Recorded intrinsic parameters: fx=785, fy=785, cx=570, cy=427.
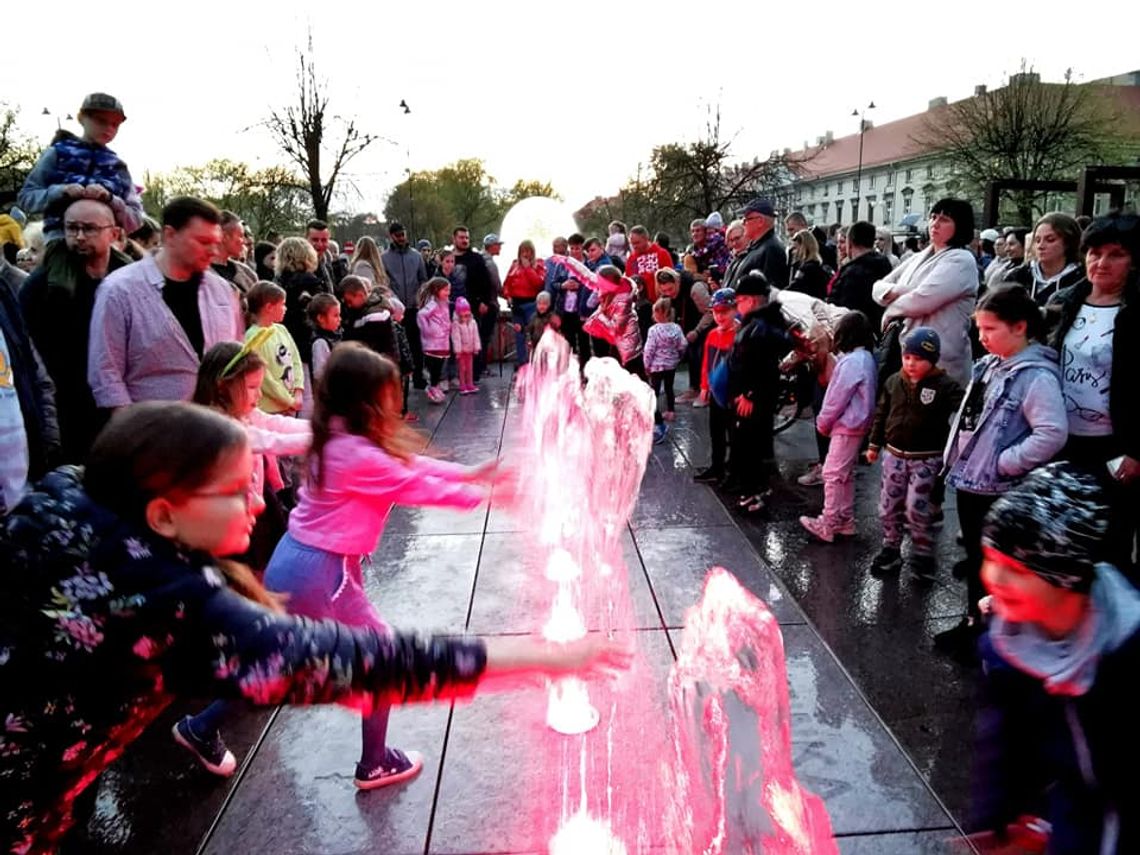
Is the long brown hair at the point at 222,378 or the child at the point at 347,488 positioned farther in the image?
the long brown hair at the point at 222,378

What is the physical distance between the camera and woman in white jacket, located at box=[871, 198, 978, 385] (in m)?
5.54

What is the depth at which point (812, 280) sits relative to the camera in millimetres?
8961

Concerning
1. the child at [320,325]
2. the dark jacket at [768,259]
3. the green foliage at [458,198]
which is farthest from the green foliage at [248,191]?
the dark jacket at [768,259]

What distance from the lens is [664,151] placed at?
111 ft

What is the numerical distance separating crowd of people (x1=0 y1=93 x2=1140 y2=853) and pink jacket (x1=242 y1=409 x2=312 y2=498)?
2 centimetres

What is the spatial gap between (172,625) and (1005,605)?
6.32ft

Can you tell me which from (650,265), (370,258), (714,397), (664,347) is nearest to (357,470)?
(714,397)

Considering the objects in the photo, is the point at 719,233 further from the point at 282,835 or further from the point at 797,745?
the point at 282,835

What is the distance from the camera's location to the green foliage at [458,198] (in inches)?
2441

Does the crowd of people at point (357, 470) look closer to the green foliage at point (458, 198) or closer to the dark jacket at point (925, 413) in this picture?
the dark jacket at point (925, 413)

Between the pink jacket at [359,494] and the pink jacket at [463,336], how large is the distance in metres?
8.95

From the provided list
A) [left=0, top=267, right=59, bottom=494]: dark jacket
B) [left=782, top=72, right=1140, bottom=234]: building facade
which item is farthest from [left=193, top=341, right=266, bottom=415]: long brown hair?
[left=782, top=72, right=1140, bottom=234]: building facade

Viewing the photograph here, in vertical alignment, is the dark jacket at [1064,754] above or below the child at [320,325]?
below

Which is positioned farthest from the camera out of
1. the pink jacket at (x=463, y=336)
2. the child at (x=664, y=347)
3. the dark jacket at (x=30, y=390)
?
the pink jacket at (x=463, y=336)
